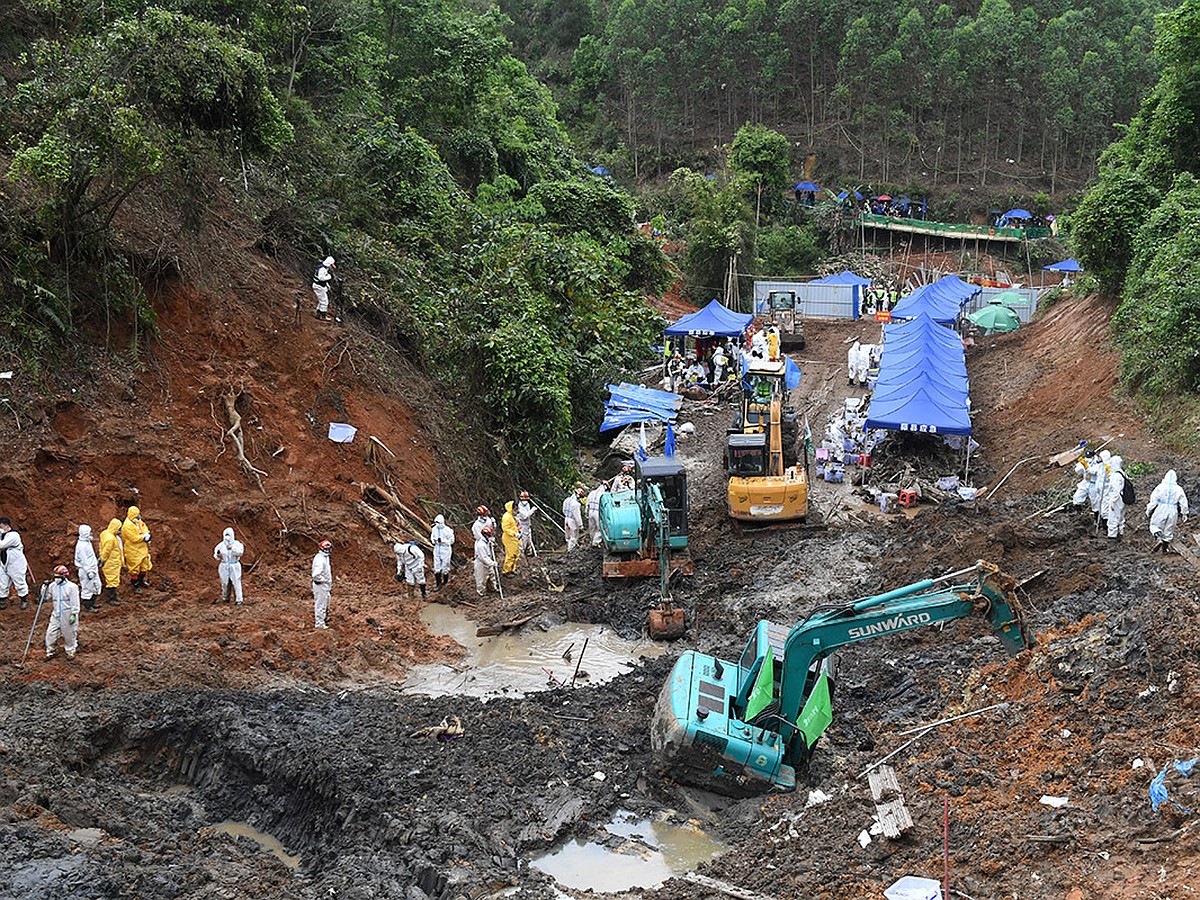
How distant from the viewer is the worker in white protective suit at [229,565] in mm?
16500

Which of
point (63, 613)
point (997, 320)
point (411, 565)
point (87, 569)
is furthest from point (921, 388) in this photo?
point (63, 613)

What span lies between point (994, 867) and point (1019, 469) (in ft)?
55.1

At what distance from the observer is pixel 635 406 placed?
26719 millimetres

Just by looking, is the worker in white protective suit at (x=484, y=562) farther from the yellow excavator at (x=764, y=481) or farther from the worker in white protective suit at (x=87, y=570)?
the worker in white protective suit at (x=87, y=570)

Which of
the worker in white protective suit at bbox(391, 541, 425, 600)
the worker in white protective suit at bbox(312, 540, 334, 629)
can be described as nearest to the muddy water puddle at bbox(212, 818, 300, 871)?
the worker in white protective suit at bbox(312, 540, 334, 629)

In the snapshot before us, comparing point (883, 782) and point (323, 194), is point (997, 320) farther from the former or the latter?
point (883, 782)

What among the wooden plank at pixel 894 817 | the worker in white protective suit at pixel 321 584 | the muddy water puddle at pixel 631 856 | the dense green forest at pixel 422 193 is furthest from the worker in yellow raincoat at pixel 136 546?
the wooden plank at pixel 894 817

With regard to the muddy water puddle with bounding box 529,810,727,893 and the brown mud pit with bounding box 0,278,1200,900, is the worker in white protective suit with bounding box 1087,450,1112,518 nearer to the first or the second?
the brown mud pit with bounding box 0,278,1200,900

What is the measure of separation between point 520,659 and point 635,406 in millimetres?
11106

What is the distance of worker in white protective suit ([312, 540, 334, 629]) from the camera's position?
16.2 m

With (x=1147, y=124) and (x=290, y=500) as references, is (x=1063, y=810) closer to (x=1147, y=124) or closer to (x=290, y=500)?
(x=290, y=500)

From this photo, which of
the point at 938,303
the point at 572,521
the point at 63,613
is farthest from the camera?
the point at 938,303

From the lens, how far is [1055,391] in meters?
29.9

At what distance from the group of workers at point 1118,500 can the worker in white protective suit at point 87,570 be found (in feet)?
50.2
